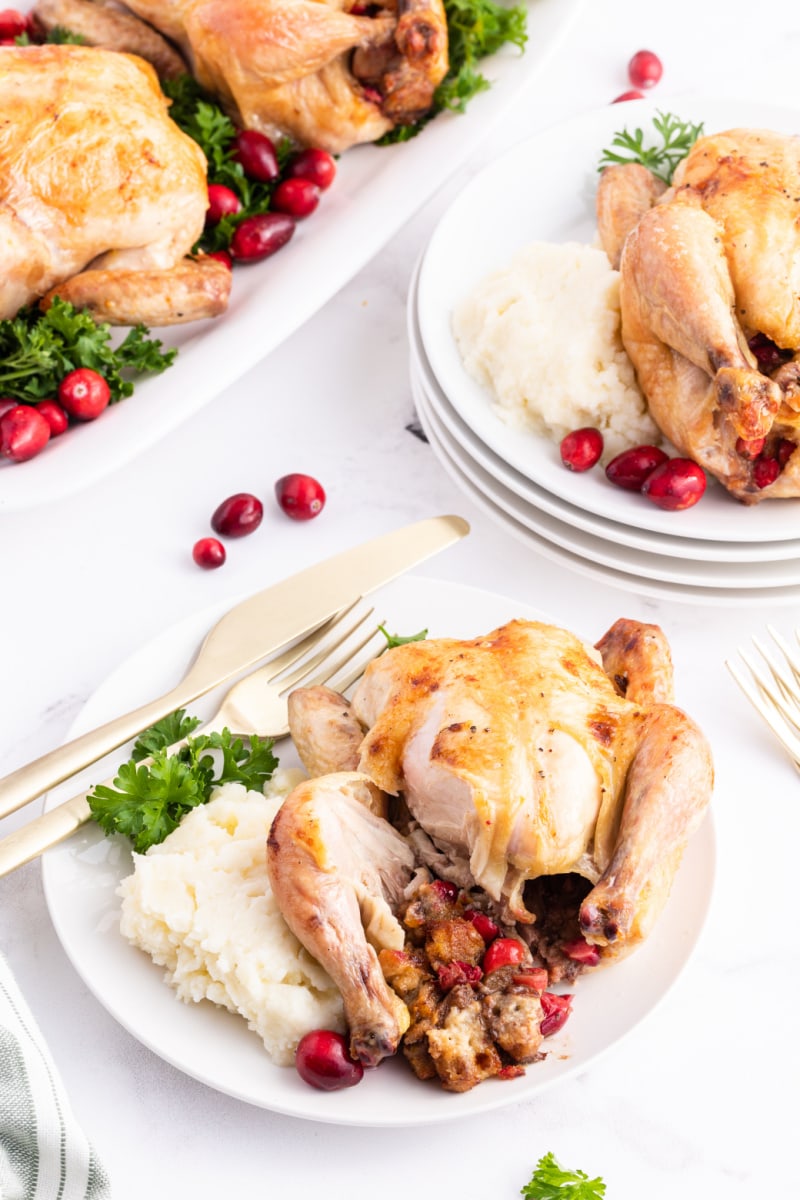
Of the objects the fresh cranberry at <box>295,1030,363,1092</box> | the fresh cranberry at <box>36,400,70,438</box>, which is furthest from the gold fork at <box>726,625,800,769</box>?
the fresh cranberry at <box>36,400,70,438</box>

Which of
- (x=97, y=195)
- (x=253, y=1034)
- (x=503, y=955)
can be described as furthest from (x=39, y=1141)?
(x=97, y=195)

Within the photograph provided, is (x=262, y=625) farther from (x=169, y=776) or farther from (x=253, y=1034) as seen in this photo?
Result: (x=253, y=1034)

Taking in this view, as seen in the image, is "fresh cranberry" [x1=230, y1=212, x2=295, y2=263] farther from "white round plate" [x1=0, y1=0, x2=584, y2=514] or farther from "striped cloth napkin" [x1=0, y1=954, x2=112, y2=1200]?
"striped cloth napkin" [x1=0, y1=954, x2=112, y2=1200]

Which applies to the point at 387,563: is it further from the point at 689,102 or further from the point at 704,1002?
the point at 689,102

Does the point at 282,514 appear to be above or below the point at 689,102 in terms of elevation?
below

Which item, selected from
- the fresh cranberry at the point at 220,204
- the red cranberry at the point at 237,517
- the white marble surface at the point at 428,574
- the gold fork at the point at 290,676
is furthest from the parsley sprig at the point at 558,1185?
the fresh cranberry at the point at 220,204

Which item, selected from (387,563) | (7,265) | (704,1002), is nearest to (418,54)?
(7,265)
